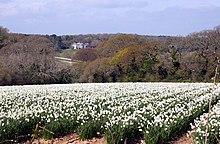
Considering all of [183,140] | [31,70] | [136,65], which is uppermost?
[183,140]

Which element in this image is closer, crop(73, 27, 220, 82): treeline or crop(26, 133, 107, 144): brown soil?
crop(26, 133, 107, 144): brown soil

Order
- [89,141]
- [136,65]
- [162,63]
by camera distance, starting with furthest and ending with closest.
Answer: [136,65] → [162,63] → [89,141]

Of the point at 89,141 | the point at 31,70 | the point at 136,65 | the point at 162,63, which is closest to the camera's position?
the point at 89,141

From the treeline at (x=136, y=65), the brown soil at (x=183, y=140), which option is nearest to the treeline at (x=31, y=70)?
the treeline at (x=136, y=65)

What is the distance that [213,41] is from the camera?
49.4 metres

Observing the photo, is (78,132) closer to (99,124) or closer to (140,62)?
(99,124)

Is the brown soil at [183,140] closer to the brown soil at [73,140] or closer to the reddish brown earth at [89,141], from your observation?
the reddish brown earth at [89,141]

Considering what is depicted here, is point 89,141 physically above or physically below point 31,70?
above

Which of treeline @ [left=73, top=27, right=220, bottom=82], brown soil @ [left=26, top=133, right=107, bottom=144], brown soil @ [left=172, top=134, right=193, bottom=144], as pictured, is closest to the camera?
brown soil @ [left=172, top=134, right=193, bottom=144]

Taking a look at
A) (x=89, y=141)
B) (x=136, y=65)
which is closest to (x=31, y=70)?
(x=136, y=65)

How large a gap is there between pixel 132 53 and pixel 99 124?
1572 inches

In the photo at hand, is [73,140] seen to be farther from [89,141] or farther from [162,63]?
[162,63]

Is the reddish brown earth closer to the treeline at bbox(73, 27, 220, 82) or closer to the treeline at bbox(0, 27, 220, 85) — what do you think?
the treeline at bbox(0, 27, 220, 85)

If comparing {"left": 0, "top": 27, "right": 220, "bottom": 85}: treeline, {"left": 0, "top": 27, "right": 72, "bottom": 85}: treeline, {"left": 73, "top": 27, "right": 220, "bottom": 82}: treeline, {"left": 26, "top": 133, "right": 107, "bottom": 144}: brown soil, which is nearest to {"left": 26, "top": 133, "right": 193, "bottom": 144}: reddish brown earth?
{"left": 26, "top": 133, "right": 107, "bottom": 144}: brown soil
